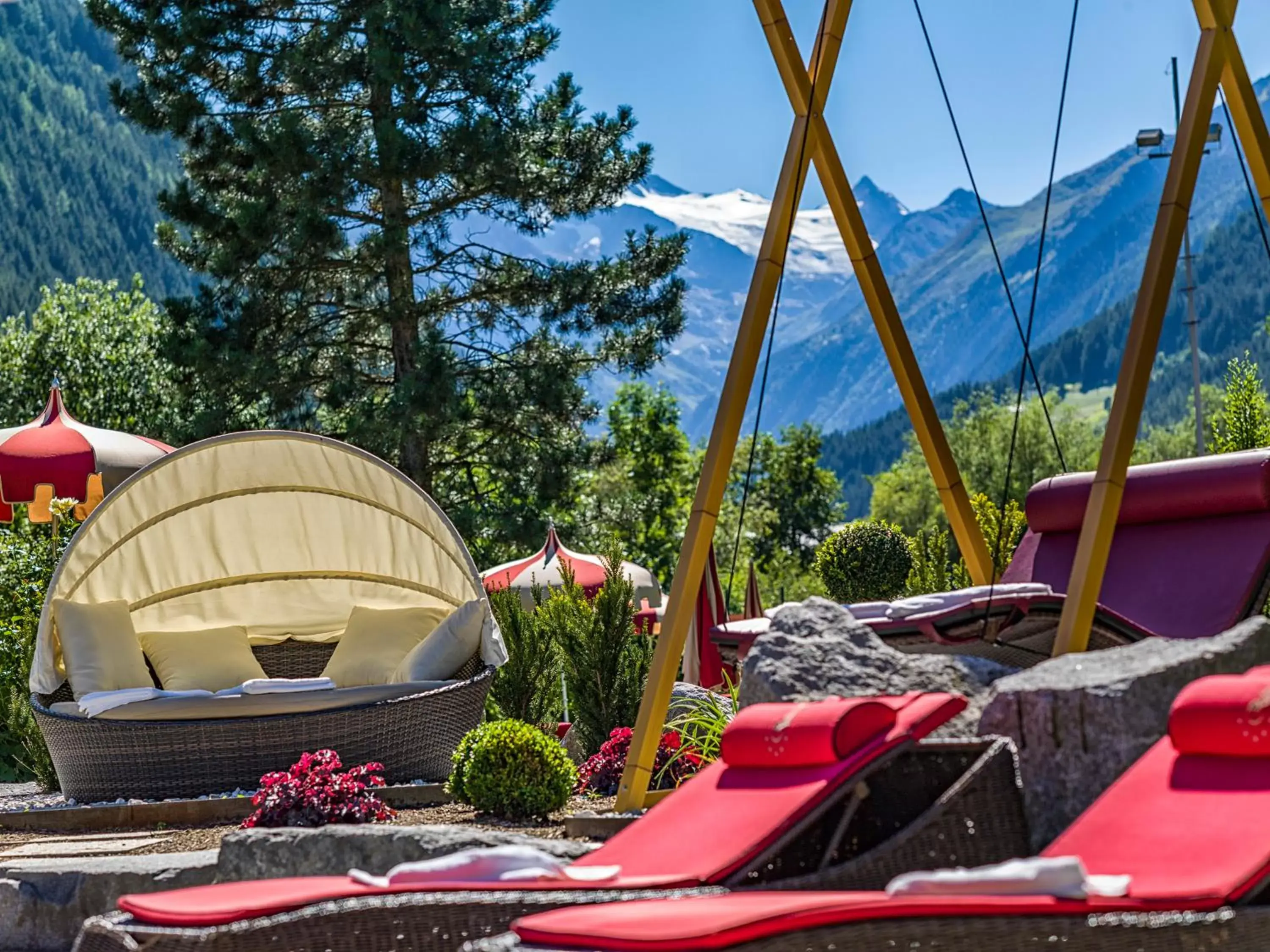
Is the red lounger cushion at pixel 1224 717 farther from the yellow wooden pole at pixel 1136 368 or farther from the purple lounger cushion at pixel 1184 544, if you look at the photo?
the purple lounger cushion at pixel 1184 544

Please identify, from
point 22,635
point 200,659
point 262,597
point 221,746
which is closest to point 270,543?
point 262,597

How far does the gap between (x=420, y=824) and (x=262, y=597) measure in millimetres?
4313

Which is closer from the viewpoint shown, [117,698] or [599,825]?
[599,825]

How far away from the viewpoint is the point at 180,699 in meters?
7.81

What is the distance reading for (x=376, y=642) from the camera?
9133 millimetres

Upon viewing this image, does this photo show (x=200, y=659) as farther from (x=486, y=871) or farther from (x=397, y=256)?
(x=397, y=256)

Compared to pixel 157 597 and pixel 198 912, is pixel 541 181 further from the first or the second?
→ pixel 198 912

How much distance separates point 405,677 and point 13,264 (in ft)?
303

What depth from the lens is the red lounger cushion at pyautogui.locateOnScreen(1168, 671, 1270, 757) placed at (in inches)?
128

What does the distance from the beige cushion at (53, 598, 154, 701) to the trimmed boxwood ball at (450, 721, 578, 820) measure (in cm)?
304

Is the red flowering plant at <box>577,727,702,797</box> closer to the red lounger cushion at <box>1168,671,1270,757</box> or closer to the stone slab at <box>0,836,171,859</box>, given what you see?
the stone slab at <box>0,836,171,859</box>

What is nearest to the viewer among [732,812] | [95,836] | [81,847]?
[732,812]

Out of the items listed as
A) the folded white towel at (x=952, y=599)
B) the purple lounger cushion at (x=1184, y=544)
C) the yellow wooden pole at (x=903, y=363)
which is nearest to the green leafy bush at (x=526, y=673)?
the yellow wooden pole at (x=903, y=363)

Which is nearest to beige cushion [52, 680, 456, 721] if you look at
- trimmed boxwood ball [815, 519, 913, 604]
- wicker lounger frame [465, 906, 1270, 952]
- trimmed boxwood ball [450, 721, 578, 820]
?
trimmed boxwood ball [450, 721, 578, 820]
